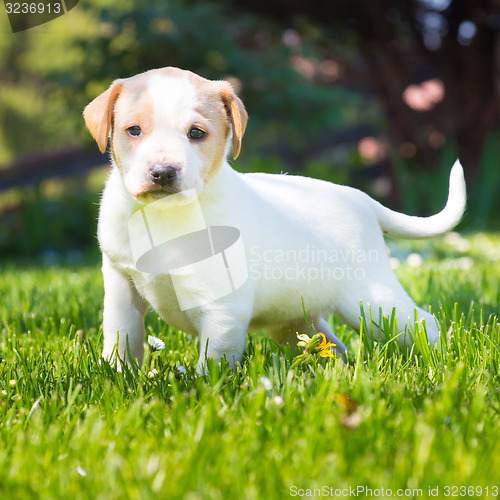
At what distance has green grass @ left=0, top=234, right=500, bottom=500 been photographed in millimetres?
1181

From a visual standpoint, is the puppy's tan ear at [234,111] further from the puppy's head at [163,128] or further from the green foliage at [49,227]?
the green foliage at [49,227]

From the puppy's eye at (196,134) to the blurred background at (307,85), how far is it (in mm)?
4536

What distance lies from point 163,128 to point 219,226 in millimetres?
348

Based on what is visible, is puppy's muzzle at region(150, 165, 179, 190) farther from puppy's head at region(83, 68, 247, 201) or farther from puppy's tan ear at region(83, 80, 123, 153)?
puppy's tan ear at region(83, 80, 123, 153)

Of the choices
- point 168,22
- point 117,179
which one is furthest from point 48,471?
point 168,22

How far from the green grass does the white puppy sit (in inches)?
5.6

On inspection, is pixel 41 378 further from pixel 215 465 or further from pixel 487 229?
pixel 487 229

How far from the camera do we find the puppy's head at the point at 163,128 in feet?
5.64

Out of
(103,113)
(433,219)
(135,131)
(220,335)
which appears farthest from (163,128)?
(433,219)

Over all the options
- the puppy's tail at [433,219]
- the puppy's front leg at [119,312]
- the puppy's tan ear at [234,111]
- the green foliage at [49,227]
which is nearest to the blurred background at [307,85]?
the green foliage at [49,227]

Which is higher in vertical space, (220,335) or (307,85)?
(220,335)

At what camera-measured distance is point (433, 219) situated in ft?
7.64

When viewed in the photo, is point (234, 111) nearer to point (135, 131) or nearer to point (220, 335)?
point (135, 131)

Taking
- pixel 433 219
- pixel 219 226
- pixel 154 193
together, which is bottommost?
pixel 433 219
